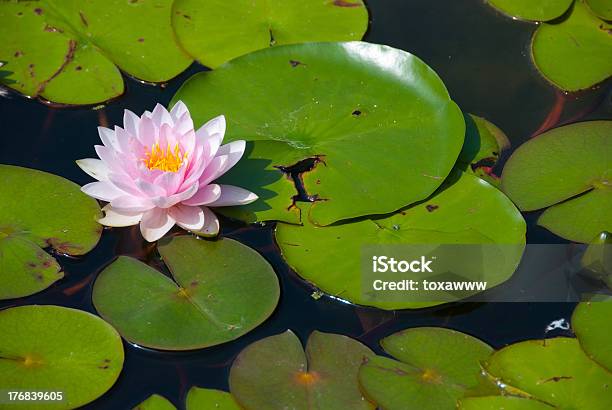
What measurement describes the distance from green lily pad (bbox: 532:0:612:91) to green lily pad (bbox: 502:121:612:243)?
41 centimetres

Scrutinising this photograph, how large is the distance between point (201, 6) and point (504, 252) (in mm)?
2056

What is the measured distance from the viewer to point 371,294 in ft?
9.63

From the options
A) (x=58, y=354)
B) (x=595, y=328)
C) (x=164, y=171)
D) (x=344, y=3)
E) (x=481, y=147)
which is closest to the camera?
(x=58, y=354)

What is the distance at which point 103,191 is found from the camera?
3.04 m

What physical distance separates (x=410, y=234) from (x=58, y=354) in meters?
1.46

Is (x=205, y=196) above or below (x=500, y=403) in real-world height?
above

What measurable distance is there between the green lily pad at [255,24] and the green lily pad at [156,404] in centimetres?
177

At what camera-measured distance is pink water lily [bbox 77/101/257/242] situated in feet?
9.86

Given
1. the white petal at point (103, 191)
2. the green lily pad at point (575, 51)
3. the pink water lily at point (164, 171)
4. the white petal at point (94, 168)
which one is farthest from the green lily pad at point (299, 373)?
the green lily pad at point (575, 51)

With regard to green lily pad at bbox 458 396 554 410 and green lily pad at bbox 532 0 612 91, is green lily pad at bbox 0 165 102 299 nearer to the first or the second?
green lily pad at bbox 458 396 554 410

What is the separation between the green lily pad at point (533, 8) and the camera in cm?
403

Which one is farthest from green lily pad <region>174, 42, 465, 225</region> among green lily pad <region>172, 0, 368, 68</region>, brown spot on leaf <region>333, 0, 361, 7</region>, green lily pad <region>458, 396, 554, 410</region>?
green lily pad <region>458, 396, 554, 410</region>

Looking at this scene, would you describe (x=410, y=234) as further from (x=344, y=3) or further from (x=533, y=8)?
(x=533, y=8)

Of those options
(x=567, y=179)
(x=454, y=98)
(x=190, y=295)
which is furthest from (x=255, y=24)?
(x=567, y=179)
